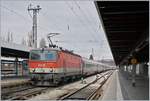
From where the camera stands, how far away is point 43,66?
23938mm

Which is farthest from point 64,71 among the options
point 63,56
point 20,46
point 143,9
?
point 143,9

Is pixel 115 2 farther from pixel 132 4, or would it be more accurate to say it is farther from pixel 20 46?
pixel 20 46

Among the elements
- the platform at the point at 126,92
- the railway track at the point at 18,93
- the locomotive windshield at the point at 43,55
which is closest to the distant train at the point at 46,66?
the locomotive windshield at the point at 43,55

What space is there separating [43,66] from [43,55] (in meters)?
0.95

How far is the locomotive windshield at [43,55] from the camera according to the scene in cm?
2434

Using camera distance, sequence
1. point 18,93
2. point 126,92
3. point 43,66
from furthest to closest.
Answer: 1. point 43,66
2. point 126,92
3. point 18,93

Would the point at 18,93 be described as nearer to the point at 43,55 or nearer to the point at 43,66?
the point at 43,66

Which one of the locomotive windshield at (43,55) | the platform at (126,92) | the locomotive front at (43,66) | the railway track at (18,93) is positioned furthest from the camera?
the locomotive windshield at (43,55)

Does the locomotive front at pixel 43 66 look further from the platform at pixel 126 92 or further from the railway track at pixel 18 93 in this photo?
the platform at pixel 126 92

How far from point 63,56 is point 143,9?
12.3m

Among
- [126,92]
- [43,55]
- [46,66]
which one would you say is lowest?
[126,92]

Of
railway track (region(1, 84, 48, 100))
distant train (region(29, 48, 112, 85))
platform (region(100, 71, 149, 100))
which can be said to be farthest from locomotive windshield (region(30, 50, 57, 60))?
platform (region(100, 71, 149, 100))

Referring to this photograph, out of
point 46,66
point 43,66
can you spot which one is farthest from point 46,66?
point 43,66

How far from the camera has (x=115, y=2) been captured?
1291cm
